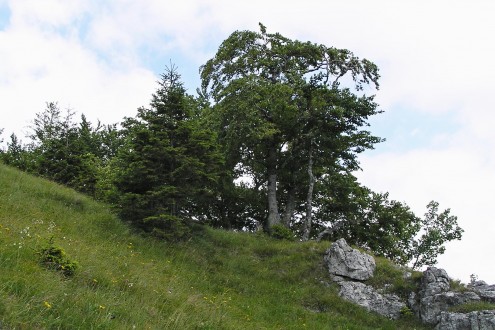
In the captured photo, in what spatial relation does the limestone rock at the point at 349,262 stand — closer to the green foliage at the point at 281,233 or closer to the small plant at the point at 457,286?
the small plant at the point at 457,286

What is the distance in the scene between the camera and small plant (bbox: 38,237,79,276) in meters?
7.04

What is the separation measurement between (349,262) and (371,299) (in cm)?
169

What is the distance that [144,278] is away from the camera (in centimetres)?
894

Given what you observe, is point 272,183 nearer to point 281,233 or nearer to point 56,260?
point 281,233

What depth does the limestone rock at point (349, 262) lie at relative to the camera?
1556 cm

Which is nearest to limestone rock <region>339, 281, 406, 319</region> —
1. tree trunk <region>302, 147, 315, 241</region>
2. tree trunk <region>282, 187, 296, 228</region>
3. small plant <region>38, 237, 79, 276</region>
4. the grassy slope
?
the grassy slope

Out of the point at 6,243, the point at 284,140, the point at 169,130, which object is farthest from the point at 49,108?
the point at 6,243

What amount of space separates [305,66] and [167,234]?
14.3 meters

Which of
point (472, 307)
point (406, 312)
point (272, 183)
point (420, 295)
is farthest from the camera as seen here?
point (272, 183)

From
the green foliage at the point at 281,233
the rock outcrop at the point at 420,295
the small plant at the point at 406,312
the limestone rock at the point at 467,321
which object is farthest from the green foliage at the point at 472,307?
the green foliage at the point at 281,233

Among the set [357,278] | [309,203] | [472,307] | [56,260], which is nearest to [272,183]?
[309,203]

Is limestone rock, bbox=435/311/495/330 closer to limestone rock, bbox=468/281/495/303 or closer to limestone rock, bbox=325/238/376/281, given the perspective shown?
limestone rock, bbox=468/281/495/303

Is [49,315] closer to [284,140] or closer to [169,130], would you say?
[169,130]

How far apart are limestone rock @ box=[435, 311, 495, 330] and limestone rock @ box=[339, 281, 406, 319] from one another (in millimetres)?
1566
